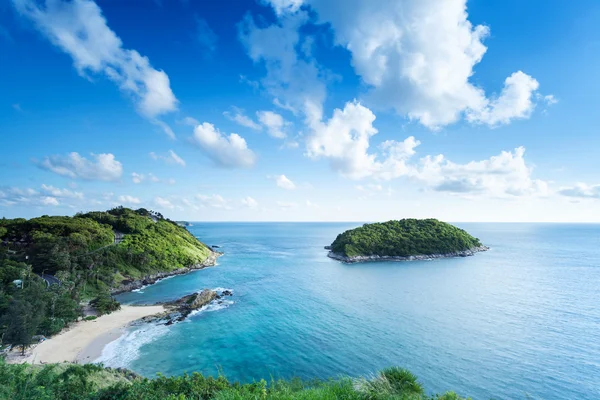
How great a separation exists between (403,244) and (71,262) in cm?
9142

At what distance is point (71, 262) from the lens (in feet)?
176

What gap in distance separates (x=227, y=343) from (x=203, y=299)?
16.5 meters

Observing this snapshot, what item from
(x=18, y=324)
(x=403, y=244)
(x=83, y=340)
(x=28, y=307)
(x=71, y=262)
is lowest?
(x=83, y=340)

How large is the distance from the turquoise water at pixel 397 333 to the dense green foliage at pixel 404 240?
99.5 ft

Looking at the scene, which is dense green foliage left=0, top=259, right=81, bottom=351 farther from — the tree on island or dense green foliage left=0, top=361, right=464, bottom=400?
dense green foliage left=0, top=361, right=464, bottom=400

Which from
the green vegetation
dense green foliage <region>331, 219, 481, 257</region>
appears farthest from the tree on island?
dense green foliage <region>331, 219, 481, 257</region>

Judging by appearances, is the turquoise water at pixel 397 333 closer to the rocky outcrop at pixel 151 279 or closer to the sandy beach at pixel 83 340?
the sandy beach at pixel 83 340

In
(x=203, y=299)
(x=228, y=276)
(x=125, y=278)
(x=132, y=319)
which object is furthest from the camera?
(x=228, y=276)

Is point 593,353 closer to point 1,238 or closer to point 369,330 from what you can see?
point 369,330

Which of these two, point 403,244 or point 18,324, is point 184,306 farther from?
point 403,244

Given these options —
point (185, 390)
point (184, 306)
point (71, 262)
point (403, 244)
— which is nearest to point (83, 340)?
point (184, 306)

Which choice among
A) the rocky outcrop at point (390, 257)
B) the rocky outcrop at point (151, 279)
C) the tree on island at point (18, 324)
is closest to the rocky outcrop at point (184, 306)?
the tree on island at point (18, 324)

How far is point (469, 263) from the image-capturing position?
8594 cm

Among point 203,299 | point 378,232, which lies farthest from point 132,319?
point 378,232
